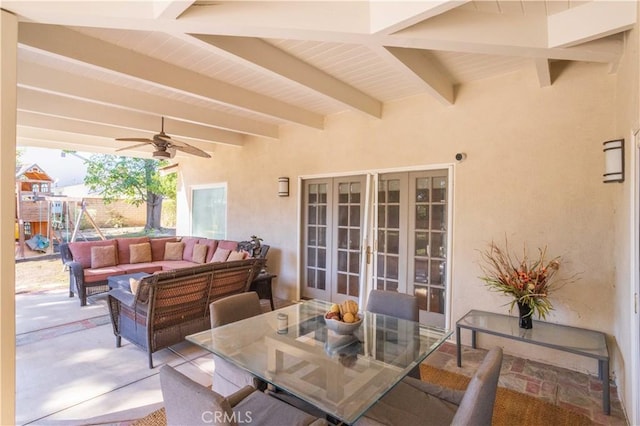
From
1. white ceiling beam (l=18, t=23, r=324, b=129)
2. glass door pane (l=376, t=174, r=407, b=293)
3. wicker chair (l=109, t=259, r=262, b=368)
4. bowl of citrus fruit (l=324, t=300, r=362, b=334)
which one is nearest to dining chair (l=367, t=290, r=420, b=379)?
bowl of citrus fruit (l=324, t=300, r=362, b=334)

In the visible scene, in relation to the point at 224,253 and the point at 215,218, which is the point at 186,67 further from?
the point at 215,218

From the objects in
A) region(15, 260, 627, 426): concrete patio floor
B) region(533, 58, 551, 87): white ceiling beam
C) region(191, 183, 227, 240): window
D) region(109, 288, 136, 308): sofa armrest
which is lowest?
region(15, 260, 627, 426): concrete patio floor

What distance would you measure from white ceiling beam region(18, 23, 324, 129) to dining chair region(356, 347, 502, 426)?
3.32 metres

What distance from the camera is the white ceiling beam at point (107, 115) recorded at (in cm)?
397

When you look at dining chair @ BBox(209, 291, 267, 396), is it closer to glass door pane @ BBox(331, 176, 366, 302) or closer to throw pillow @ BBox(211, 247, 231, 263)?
glass door pane @ BBox(331, 176, 366, 302)

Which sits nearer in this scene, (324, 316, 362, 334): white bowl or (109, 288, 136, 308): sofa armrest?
(324, 316, 362, 334): white bowl

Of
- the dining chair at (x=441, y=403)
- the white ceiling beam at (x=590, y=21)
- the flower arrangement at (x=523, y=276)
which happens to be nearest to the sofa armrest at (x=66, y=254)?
the dining chair at (x=441, y=403)

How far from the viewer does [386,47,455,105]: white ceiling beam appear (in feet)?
8.86

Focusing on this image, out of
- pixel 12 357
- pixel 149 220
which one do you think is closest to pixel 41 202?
pixel 149 220

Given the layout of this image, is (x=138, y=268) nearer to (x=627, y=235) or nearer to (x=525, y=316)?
(x=525, y=316)

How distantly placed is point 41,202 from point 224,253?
711cm

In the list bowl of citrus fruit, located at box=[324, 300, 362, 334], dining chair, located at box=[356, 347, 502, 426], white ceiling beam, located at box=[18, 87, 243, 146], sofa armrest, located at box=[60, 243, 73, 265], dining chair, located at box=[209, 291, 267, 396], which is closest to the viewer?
dining chair, located at box=[356, 347, 502, 426]

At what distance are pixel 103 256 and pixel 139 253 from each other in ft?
2.05

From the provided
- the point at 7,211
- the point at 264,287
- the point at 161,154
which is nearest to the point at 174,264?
the point at 264,287
